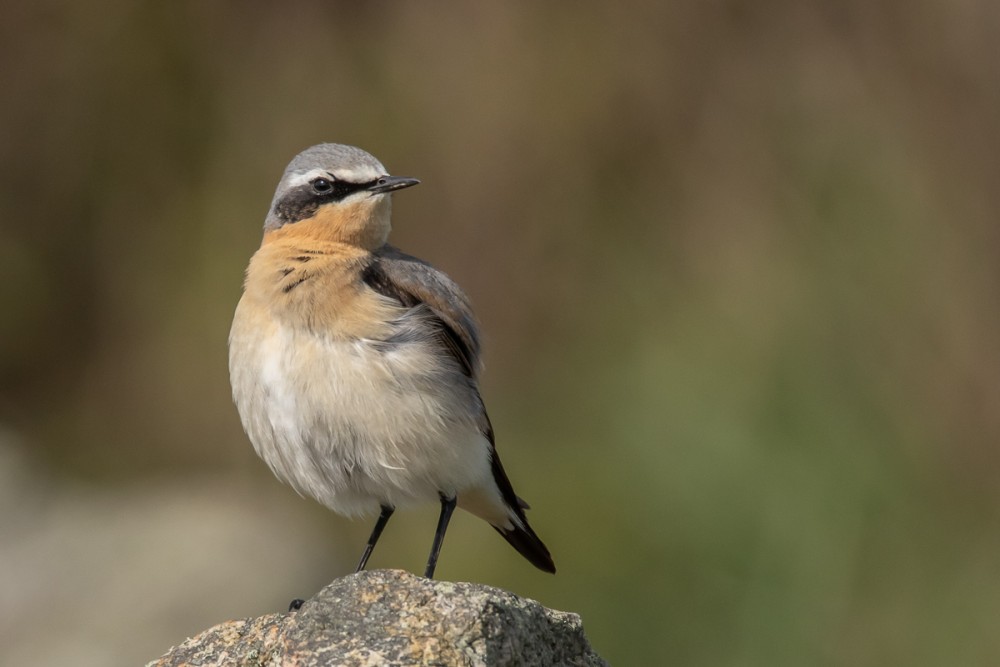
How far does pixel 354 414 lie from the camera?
17.1 ft

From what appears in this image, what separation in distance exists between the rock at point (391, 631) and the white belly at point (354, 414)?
47.1 inches

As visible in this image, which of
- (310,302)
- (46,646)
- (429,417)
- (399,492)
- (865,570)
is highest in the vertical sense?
(310,302)

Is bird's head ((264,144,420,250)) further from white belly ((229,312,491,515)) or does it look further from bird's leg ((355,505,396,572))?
bird's leg ((355,505,396,572))

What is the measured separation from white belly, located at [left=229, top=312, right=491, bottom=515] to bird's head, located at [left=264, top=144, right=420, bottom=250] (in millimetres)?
625

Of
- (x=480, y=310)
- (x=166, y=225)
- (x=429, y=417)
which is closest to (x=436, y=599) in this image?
(x=429, y=417)

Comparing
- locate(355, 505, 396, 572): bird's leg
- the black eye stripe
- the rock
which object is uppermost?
the black eye stripe

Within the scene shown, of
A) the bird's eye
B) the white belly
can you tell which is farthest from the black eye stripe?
the white belly

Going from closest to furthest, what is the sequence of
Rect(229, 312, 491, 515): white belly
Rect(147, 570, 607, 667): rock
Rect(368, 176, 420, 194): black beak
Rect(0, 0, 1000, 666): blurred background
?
Rect(147, 570, 607, 667): rock → Rect(229, 312, 491, 515): white belly → Rect(368, 176, 420, 194): black beak → Rect(0, 0, 1000, 666): blurred background

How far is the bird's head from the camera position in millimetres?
5762

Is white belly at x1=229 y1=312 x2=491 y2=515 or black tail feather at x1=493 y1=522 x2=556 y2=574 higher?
white belly at x1=229 y1=312 x2=491 y2=515

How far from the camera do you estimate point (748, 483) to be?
824 centimetres

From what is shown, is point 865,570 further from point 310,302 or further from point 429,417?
point 310,302

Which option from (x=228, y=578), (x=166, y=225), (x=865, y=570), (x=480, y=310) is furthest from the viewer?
(x=166, y=225)

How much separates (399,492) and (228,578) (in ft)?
11.4
